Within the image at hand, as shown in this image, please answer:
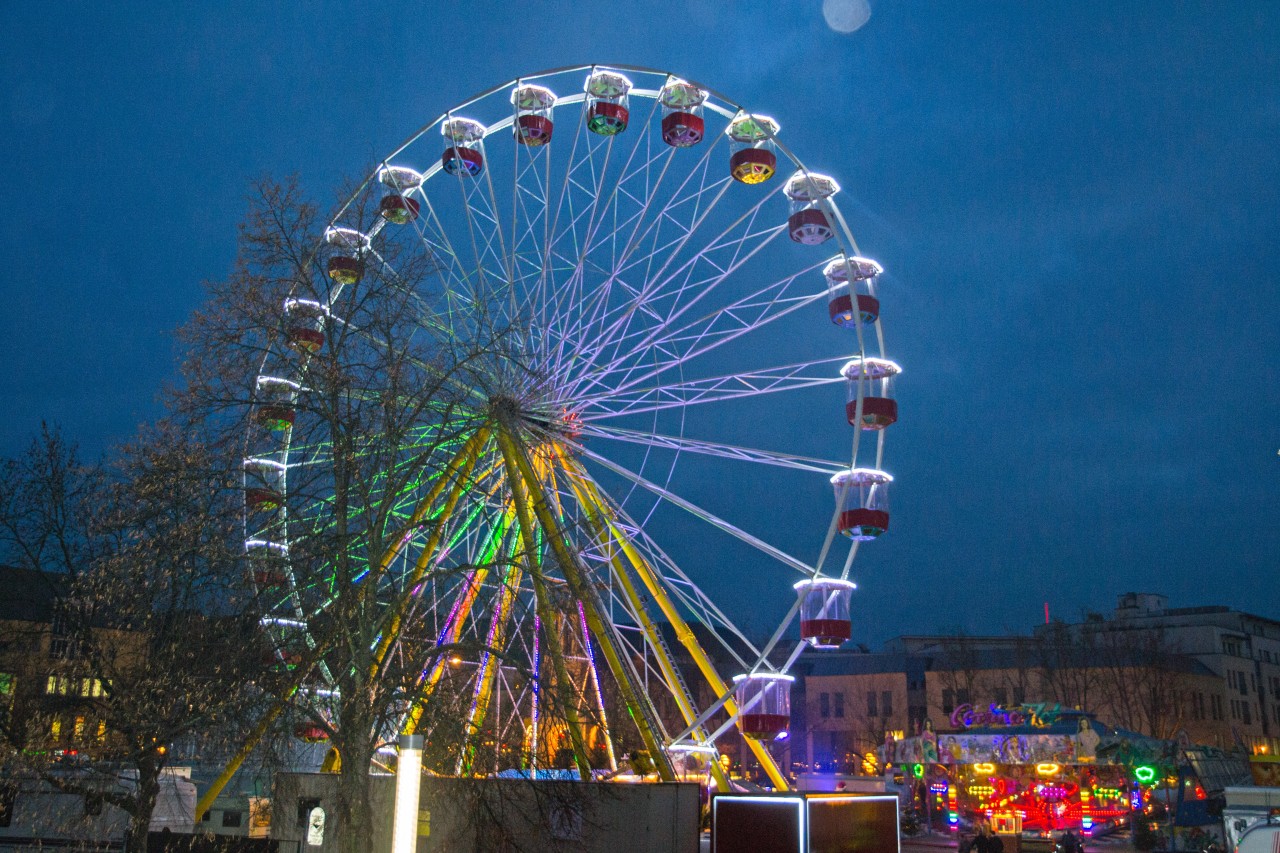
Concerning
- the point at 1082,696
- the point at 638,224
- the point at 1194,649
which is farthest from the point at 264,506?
the point at 1194,649

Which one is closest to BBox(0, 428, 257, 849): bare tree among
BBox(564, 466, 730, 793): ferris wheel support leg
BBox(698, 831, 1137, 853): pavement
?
BBox(564, 466, 730, 793): ferris wheel support leg

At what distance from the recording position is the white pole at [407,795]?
33.4 ft

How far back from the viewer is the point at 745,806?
47.6ft

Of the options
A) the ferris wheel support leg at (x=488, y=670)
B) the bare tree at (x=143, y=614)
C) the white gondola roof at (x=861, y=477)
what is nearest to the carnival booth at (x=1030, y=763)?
the white gondola roof at (x=861, y=477)

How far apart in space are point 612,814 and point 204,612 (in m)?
6.94

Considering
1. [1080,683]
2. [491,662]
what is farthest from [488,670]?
[1080,683]

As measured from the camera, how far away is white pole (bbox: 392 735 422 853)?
401 inches

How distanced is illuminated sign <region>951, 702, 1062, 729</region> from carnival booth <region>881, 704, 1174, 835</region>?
0.03m

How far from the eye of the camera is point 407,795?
1033 cm

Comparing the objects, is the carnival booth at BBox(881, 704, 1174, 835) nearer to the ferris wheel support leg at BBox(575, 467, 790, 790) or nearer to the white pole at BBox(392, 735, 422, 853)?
the ferris wheel support leg at BBox(575, 467, 790, 790)

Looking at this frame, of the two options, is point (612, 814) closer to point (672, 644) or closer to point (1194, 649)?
point (672, 644)

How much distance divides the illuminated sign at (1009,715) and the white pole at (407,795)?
86.8ft

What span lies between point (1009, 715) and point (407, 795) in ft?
93.3

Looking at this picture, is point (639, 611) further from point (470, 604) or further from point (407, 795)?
point (407, 795)
